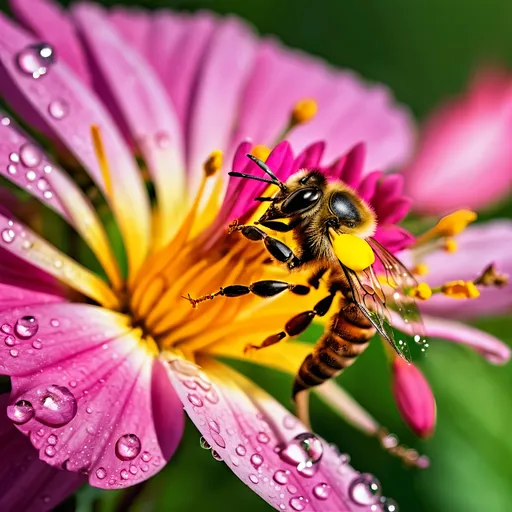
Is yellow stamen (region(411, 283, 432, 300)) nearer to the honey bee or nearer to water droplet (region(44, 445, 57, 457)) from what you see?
the honey bee

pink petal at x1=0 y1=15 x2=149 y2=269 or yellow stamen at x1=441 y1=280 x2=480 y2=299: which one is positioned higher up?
yellow stamen at x1=441 y1=280 x2=480 y2=299

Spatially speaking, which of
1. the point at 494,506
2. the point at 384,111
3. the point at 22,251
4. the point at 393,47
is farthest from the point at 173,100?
the point at 393,47

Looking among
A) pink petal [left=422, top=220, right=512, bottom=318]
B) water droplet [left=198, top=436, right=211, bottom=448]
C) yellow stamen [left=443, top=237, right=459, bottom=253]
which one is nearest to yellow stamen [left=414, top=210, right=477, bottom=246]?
yellow stamen [left=443, top=237, right=459, bottom=253]

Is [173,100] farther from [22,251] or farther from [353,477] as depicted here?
[353,477]

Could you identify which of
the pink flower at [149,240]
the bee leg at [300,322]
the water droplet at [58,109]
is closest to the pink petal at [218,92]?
the pink flower at [149,240]

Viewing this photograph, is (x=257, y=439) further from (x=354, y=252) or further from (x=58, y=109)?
(x=58, y=109)

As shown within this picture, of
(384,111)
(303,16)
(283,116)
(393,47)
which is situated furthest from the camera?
(393,47)
